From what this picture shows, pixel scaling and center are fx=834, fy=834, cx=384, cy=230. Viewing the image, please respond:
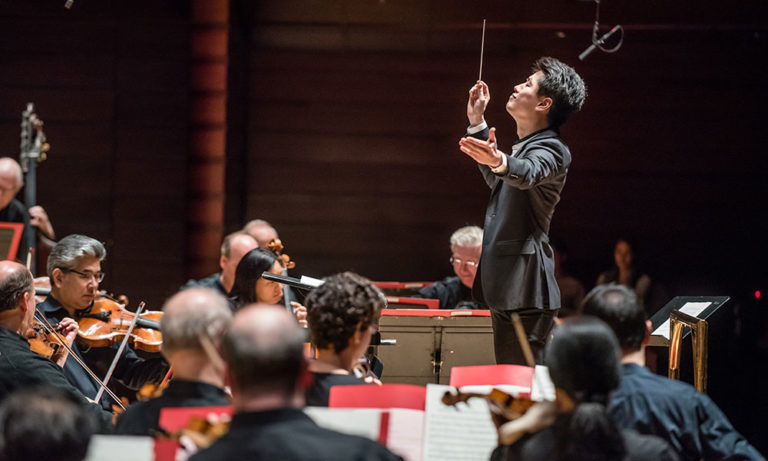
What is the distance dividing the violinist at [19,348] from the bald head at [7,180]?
2.64 m

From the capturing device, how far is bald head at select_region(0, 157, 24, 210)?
17.3 feet

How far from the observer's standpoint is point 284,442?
4.84 ft

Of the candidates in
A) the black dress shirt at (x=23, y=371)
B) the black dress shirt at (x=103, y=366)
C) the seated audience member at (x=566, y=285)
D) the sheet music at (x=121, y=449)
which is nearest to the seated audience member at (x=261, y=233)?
the black dress shirt at (x=103, y=366)

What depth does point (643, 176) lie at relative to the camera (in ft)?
20.0

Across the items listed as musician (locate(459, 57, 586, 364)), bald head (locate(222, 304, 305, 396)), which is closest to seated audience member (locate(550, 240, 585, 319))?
musician (locate(459, 57, 586, 364))

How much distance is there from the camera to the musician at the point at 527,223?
305 centimetres

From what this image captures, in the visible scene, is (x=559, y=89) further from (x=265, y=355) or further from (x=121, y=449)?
(x=121, y=449)

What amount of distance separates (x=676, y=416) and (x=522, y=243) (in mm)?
1177

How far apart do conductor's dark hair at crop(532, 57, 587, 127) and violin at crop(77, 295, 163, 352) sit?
6.80 feet

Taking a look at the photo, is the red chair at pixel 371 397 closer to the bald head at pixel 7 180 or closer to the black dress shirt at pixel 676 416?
the black dress shirt at pixel 676 416

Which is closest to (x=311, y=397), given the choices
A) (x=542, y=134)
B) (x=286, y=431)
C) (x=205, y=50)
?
(x=286, y=431)

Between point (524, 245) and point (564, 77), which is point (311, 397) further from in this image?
point (564, 77)

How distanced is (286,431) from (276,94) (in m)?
4.88

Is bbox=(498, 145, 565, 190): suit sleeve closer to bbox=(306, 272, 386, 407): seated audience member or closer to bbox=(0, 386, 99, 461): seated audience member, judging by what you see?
bbox=(306, 272, 386, 407): seated audience member
